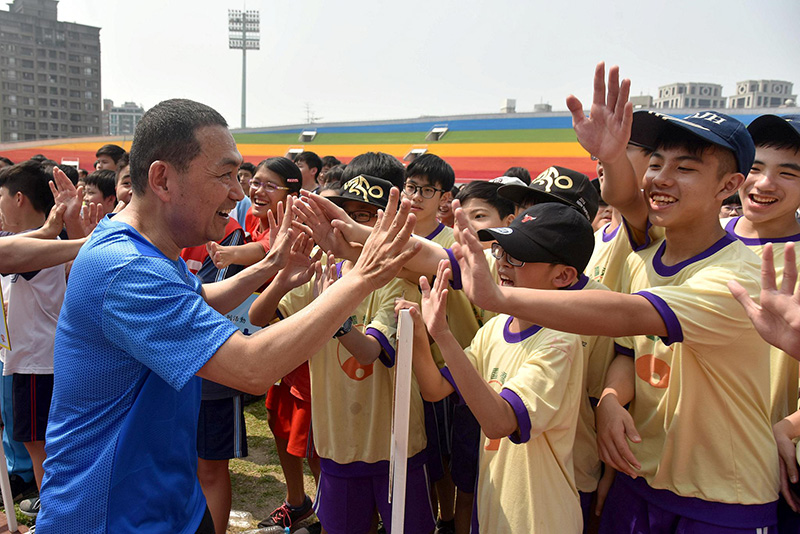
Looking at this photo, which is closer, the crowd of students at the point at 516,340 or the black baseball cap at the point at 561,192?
the crowd of students at the point at 516,340

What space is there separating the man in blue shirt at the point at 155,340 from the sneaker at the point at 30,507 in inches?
101

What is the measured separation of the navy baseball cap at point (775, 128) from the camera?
2475 mm

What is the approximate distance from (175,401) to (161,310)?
0.41 metres

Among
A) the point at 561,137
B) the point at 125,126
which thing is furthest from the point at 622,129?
the point at 125,126

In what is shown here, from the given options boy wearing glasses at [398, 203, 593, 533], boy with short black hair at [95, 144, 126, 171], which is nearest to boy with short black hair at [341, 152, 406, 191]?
boy wearing glasses at [398, 203, 593, 533]

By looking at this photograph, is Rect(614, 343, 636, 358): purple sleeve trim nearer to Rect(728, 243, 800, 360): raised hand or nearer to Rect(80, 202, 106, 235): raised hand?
Rect(728, 243, 800, 360): raised hand

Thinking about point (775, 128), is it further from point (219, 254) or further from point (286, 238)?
point (219, 254)

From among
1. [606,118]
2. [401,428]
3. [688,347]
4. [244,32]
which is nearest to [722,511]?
[688,347]

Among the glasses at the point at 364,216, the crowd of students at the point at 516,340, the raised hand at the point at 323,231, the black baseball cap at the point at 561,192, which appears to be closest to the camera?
the crowd of students at the point at 516,340

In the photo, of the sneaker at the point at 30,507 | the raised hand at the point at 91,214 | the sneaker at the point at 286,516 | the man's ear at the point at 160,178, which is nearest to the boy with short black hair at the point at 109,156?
the raised hand at the point at 91,214

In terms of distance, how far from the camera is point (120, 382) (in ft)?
5.77

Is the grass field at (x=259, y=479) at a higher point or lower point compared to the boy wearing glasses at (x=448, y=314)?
lower

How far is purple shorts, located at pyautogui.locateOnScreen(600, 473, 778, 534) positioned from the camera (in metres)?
1.98

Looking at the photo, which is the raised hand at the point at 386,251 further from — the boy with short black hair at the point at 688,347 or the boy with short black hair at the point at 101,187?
the boy with short black hair at the point at 101,187
